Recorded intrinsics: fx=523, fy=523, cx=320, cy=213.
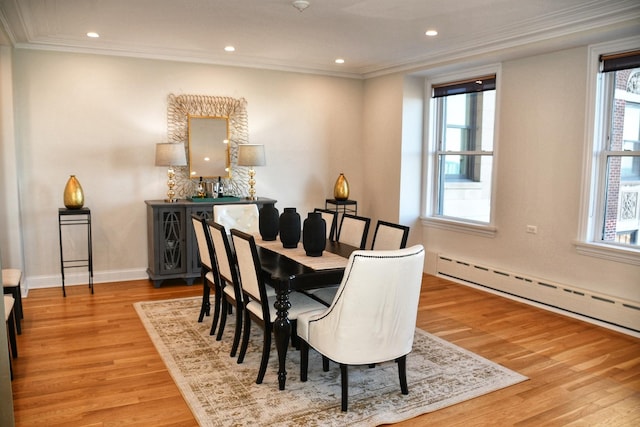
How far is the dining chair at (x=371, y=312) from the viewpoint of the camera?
2691 millimetres

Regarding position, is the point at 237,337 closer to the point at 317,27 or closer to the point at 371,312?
the point at 371,312

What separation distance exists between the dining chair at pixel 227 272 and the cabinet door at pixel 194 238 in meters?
1.74

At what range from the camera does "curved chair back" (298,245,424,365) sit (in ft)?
8.83

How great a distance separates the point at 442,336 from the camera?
13.7 feet

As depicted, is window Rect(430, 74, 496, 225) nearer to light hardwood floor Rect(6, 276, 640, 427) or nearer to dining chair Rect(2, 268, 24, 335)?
light hardwood floor Rect(6, 276, 640, 427)

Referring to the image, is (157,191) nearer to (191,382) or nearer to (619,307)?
(191,382)

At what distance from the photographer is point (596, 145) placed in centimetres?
454

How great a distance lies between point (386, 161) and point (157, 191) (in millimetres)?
2823

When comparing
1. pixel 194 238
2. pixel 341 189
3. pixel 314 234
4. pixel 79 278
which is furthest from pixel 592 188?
pixel 79 278

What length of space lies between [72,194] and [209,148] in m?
1.57

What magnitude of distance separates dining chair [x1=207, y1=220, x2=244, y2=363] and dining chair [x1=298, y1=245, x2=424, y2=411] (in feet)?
2.70

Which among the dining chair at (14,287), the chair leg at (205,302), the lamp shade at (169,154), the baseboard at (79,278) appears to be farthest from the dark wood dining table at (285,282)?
the baseboard at (79,278)

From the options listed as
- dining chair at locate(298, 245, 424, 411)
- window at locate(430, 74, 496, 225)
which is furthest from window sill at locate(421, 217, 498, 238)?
dining chair at locate(298, 245, 424, 411)

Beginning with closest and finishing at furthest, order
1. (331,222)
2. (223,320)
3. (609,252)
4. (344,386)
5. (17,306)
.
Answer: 1. (344,386)
2. (223,320)
3. (17,306)
4. (609,252)
5. (331,222)
